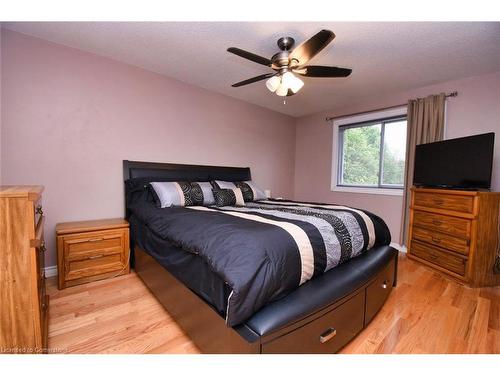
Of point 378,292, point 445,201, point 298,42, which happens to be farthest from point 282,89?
point 445,201

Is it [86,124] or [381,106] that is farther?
[381,106]

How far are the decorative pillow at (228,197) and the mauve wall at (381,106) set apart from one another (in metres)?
2.03

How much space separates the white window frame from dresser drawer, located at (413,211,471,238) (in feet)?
1.89

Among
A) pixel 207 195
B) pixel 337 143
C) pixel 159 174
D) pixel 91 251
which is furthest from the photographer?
pixel 337 143

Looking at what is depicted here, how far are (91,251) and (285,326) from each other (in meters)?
1.91

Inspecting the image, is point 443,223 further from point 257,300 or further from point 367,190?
point 257,300

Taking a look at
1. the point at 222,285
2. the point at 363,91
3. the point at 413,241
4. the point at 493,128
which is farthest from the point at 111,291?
the point at 493,128

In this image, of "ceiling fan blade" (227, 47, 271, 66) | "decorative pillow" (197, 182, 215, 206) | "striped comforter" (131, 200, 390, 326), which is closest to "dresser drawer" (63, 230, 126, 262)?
"striped comforter" (131, 200, 390, 326)

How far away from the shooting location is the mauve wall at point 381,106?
2551 mm

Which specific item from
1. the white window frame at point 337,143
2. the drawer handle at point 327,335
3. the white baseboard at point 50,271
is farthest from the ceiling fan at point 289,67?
the white baseboard at point 50,271

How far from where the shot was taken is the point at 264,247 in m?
1.10

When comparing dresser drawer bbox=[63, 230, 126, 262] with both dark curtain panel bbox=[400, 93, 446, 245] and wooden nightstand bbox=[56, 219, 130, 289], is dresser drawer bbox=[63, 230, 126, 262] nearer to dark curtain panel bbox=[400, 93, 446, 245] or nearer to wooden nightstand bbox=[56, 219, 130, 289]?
wooden nightstand bbox=[56, 219, 130, 289]
